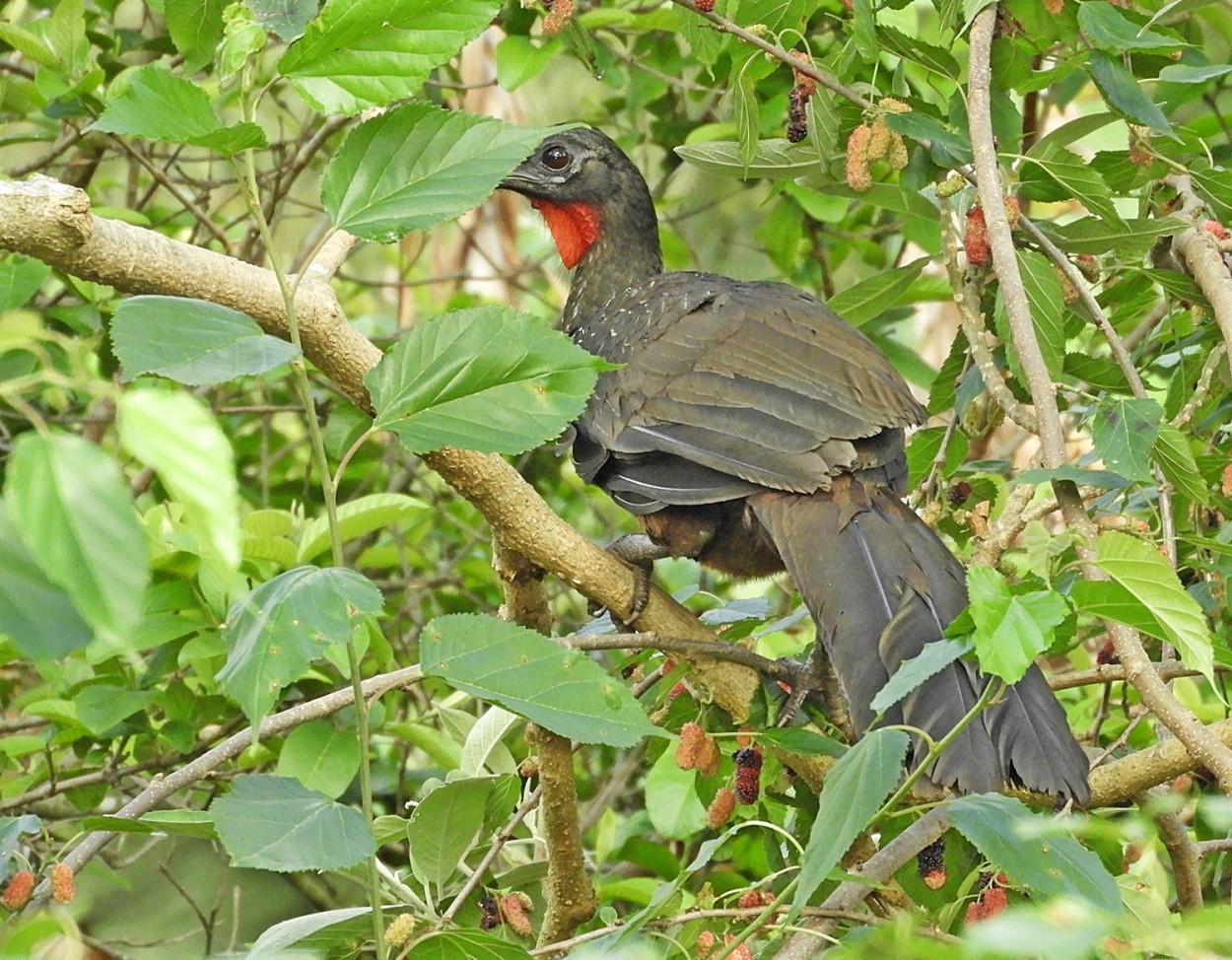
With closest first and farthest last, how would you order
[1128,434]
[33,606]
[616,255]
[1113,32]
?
[33,606] → [1128,434] → [1113,32] → [616,255]

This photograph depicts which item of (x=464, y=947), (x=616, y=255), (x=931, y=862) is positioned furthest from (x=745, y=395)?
(x=464, y=947)

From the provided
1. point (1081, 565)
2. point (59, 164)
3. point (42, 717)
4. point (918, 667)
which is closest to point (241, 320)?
point (918, 667)

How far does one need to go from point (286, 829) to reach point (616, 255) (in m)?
3.04

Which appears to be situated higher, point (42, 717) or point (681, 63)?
point (681, 63)

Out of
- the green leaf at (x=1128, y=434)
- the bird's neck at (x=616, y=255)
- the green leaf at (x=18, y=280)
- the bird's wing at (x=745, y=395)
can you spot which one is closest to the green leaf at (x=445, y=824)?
the bird's wing at (x=745, y=395)

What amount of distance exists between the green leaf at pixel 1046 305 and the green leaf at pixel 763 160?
544 millimetres

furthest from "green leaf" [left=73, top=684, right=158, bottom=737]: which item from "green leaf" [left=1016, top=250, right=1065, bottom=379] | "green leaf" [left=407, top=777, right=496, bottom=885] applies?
"green leaf" [left=1016, top=250, right=1065, bottom=379]

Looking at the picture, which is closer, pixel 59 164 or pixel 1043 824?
pixel 1043 824

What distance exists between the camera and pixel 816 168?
3.21m

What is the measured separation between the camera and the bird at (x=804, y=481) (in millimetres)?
2318

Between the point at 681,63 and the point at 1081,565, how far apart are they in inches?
132

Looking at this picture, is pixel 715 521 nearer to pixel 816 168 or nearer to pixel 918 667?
pixel 816 168

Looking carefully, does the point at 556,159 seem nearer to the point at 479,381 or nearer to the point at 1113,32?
the point at 1113,32

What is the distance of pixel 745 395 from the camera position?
3.19 m
